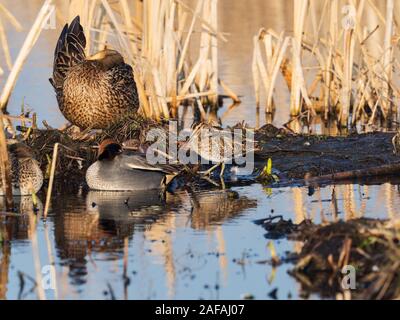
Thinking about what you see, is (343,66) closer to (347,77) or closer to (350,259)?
(347,77)

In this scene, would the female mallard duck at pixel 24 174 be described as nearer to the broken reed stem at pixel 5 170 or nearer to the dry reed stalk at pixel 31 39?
the broken reed stem at pixel 5 170

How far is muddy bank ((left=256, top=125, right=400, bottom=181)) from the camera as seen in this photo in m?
10.5

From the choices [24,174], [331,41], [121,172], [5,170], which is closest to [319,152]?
[121,172]

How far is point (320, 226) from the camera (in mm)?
7270

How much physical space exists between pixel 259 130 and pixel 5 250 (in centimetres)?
497

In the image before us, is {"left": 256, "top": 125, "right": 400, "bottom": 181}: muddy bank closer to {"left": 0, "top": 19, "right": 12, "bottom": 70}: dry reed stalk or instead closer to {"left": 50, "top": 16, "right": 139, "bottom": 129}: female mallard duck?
{"left": 50, "top": 16, "right": 139, "bottom": 129}: female mallard duck

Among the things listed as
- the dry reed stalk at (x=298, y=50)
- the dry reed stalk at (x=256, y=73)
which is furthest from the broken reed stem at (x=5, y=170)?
the dry reed stalk at (x=256, y=73)

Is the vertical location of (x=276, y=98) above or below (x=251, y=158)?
above

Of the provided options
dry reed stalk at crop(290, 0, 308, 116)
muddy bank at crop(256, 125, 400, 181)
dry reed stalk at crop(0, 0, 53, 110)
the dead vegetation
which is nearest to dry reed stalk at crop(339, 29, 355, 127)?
dry reed stalk at crop(290, 0, 308, 116)

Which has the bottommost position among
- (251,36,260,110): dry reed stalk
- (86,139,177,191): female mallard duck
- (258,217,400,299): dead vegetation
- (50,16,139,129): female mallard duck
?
(258,217,400,299): dead vegetation

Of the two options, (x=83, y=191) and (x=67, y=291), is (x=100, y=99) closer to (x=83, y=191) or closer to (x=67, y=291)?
(x=83, y=191)

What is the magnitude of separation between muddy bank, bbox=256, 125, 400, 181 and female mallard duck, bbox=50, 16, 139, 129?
159cm

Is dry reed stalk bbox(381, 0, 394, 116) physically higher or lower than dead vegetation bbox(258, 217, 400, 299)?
higher
